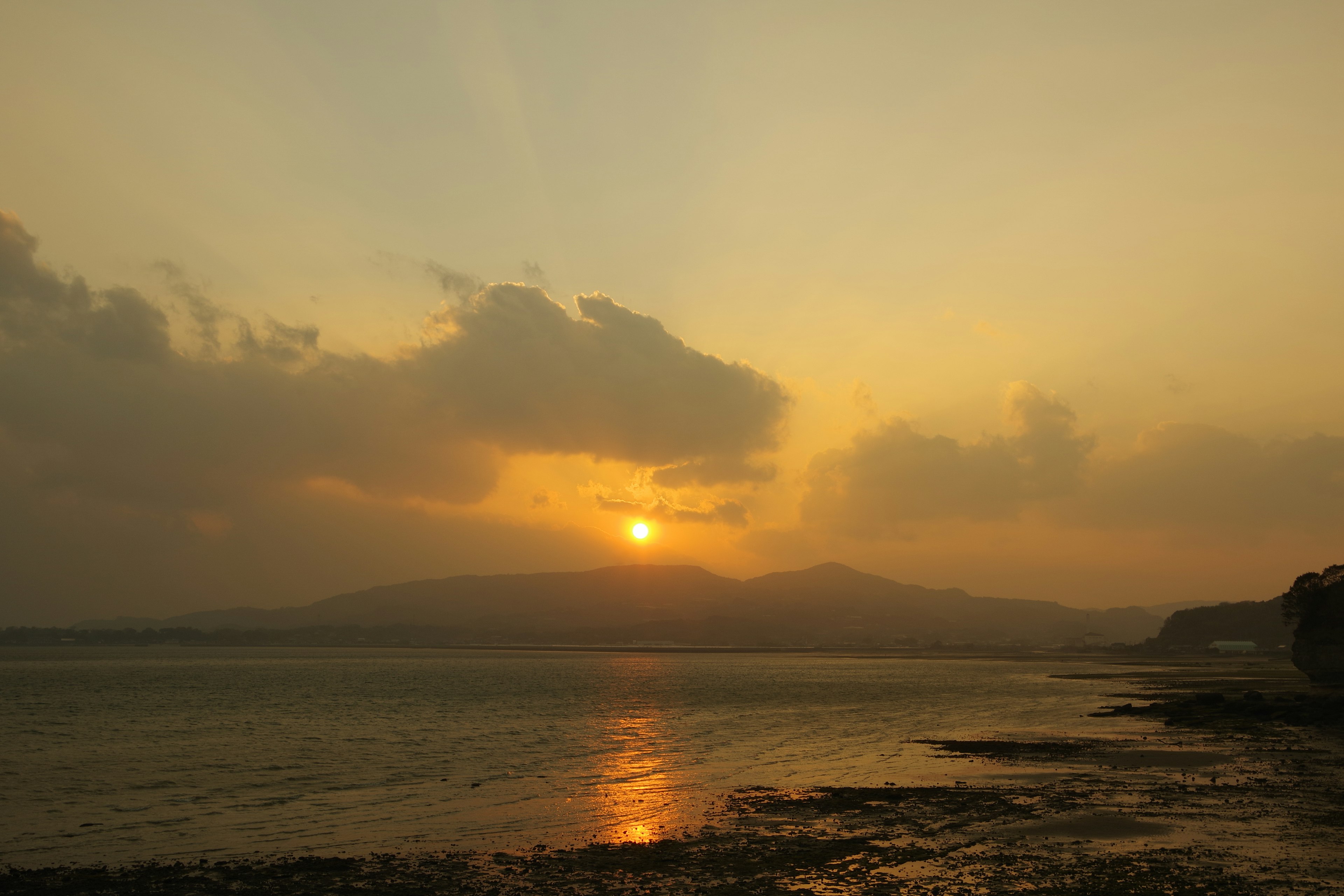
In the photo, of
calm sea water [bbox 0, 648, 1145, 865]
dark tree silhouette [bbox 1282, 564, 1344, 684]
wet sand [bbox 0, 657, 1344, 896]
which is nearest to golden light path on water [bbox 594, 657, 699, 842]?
calm sea water [bbox 0, 648, 1145, 865]

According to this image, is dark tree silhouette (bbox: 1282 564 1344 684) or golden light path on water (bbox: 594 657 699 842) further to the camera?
dark tree silhouette (bbox: 1282 564 1344 684)

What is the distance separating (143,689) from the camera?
113 m

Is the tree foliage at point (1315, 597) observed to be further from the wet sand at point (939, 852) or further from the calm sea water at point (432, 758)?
the wet sand at point (939, 852)

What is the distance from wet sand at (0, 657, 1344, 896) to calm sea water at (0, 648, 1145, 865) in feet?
7.74

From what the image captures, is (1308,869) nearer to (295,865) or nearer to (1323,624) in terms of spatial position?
(295,865)

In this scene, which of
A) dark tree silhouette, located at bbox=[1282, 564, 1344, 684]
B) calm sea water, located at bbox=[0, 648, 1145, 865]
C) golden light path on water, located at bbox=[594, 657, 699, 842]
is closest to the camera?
golden light path on water, located at bbox=[594, 657, 699, 842]

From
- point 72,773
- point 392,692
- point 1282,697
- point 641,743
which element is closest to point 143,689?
point 392,692

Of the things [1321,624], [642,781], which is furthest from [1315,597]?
[642,781]

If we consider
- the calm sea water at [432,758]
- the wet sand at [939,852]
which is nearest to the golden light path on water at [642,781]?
the calm sea water at [432,758]

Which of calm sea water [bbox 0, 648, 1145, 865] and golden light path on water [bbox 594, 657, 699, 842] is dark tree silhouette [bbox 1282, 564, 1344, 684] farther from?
golden light path on water [bbox 594, 657, 699, 842]

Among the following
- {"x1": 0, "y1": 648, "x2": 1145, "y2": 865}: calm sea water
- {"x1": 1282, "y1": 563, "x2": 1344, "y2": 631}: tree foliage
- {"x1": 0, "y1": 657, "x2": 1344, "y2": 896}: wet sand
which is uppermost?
{"x1": 1282, "y1": 563, "x2": 1344, "y2": 631}: tree foliage

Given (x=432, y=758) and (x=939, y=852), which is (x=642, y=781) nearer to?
(x=432, y=758)

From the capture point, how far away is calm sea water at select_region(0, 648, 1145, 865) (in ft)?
92.5

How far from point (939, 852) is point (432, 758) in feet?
106
